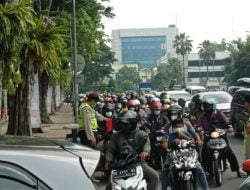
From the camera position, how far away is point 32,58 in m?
14.8

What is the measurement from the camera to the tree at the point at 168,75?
122 m

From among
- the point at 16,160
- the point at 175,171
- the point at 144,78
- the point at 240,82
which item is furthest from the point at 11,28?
the point at 144,78

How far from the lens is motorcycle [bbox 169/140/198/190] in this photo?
7.90 meters

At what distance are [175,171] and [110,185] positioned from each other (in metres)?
1.79

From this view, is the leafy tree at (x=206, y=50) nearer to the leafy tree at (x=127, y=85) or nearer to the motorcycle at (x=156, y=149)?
the leafy tree at (x=127, y=85)

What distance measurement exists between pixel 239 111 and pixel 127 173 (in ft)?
44.5

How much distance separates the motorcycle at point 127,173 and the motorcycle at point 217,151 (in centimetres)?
372

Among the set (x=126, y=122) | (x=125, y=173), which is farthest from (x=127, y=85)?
(x=125, y=173)

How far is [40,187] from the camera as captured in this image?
110 inches

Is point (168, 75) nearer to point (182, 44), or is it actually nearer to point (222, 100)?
point (182, 44)

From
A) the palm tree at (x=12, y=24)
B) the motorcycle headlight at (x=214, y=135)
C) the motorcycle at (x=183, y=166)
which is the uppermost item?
the palm tree at (x=12, y=24)

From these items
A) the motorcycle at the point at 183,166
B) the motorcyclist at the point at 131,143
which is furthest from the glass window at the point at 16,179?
the motorcycle at the point at 183,166

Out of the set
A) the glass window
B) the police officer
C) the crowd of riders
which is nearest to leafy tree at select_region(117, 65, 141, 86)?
the crowd of riders

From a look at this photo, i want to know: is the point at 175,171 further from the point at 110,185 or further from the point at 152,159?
the point at 152,159
